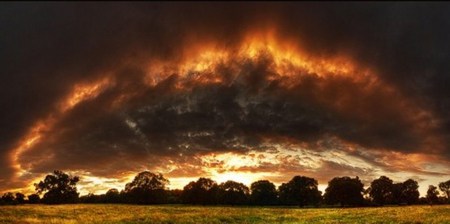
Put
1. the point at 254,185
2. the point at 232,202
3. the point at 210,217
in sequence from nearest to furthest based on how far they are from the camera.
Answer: the point at 210,217, the point at 232,202, the point at 254,185

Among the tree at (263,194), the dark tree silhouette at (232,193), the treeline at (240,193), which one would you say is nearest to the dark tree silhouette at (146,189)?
the treeline at (240,193)

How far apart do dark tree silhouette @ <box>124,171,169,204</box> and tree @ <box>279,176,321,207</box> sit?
36735 millimetres

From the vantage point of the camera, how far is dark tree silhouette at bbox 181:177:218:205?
133m

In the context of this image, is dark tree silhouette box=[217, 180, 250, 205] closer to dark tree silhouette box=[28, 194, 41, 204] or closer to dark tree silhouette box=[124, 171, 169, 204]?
dark tree silhouette box=[124, 171, 169, 204]

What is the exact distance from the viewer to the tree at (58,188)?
114125 mm

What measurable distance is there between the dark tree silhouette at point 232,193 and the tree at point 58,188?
1748 inches

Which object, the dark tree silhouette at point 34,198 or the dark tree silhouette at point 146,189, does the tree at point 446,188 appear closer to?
the dark tree silhouette at point 146,189

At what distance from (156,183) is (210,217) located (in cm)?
8812

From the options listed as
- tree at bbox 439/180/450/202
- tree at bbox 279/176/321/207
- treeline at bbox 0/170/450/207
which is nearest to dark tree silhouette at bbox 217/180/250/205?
treeline at bbox 0/170/450/207

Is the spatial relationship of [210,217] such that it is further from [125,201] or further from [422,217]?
[125,201]

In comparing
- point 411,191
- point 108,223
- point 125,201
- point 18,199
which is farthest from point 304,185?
point 108,223

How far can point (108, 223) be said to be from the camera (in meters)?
35.0

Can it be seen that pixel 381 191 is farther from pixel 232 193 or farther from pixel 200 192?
pixel 200 192

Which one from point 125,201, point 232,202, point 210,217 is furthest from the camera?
point 232,202
